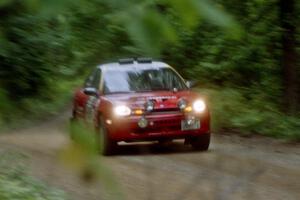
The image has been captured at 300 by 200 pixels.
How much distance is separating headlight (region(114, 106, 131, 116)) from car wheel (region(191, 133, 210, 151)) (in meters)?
1.35

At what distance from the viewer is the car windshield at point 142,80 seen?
13155 mm

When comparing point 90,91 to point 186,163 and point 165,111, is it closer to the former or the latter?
point 165,111

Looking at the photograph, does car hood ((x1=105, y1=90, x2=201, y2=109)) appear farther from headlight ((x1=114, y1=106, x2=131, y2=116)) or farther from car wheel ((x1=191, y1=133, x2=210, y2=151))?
car wheel ((x1=191, y1=133, x2=210, y2=151))

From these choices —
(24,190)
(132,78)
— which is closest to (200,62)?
(132,78)

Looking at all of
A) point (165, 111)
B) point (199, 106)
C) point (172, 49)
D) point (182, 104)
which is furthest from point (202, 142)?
point (172, 49)

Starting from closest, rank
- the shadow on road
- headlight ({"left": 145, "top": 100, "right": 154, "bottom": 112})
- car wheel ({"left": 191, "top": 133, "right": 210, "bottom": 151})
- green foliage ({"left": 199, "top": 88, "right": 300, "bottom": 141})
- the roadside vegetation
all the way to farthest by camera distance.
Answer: the roadside vegetation < headlight ({"left": 145, "top": 100, "right": 154, "bottom": 112}) < car wheel ({"left": 191, "top": 133, "right": 210, "bottom": 151}) < the shadow on road < green foliage ({"left": 199, "top": 88, "right": 300, "bottom": 141})

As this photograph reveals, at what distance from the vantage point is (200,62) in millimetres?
22234

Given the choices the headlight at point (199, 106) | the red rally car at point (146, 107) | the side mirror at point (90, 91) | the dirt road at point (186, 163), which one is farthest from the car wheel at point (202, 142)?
the side mirror at point (90, 91)

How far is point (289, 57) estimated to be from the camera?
1778 cm

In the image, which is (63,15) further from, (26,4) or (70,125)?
(70,125)

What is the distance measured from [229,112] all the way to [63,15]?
1629 centimetres

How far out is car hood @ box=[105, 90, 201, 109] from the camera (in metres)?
12.7

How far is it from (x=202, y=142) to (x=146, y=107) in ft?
4.07

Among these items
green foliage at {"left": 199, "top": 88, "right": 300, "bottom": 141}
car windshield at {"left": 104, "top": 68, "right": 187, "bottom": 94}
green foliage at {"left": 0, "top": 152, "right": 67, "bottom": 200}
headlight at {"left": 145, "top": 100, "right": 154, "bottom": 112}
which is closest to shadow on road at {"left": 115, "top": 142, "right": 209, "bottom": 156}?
headlight at {"left": 145, "top": 100, "right": 154, "bottom": 112}
